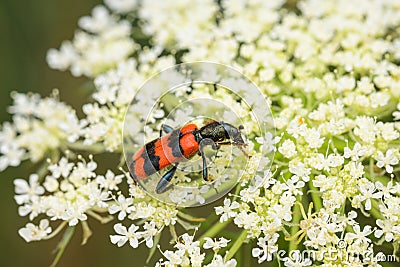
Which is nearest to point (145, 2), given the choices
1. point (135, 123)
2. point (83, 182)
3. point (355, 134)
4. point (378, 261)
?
point (135, 123)

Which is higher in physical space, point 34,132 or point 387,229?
point 34,132

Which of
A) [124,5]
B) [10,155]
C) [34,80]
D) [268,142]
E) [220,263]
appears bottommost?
[220,263]

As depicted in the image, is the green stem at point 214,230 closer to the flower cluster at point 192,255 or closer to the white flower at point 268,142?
the flower cluster at point 192,255

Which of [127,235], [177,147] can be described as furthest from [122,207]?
[177,147]

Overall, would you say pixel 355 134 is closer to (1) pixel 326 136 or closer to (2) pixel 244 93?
(1) pixel 326 136

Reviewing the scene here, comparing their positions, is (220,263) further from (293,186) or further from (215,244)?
(293,186)
